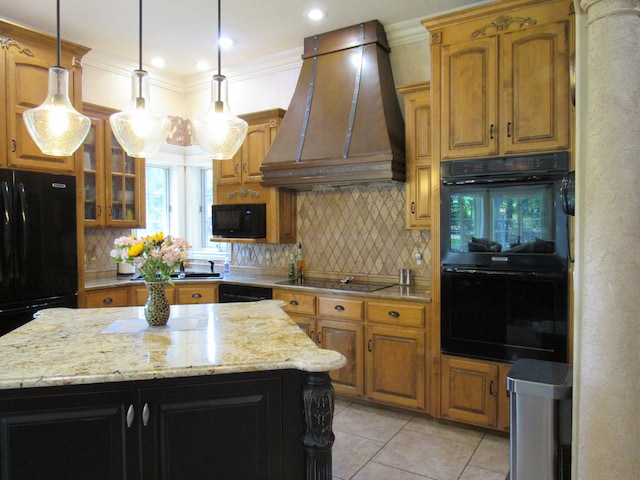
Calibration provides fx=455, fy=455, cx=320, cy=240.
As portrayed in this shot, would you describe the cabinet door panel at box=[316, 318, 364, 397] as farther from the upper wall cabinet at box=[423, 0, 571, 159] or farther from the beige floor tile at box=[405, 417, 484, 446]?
the upper wall cabinet at box=[423, 0, 571, 159]

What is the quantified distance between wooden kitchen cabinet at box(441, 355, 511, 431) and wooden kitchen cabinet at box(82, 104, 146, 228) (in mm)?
3407

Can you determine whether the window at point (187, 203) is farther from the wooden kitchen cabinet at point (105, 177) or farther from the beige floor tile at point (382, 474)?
the beige floor tile at point (382, 474)

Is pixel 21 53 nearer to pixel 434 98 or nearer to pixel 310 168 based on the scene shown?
pixel 310 168

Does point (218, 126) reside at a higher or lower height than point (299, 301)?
higher

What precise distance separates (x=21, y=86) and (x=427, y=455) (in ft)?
13.1

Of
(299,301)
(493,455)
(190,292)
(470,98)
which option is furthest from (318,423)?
(190,292)

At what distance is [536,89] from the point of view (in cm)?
295

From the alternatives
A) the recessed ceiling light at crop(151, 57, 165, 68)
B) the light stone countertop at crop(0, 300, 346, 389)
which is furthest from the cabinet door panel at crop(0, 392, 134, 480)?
the recessed ceiling light at crop(151, 57, 165, 68)

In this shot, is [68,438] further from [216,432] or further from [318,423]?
[318,423]

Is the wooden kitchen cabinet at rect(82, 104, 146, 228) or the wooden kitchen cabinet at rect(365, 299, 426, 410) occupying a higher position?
the wooden kitchen cabinet at rect(82, 104, 146, 228)

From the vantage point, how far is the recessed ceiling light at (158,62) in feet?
15.9

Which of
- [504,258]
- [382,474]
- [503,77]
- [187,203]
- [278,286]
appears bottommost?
[382,474]

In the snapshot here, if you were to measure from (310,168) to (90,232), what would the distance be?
8.02 ft

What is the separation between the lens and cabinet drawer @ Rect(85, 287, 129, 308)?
13.3ft
